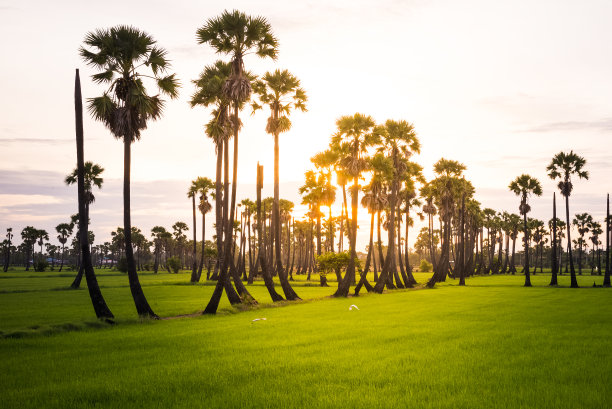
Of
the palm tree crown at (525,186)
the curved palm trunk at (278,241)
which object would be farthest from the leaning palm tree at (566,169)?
the curved palm trunk at (278,241)

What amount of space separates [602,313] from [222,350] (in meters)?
25.5

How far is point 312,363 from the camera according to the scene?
551 inches

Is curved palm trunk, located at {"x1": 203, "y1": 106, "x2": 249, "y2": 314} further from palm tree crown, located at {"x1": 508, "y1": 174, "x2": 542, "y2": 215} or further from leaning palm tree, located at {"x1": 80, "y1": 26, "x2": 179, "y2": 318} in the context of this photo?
palm tree crown, located at {"x1": 508, "y1": 174, "x2": 542, "y2": 215}

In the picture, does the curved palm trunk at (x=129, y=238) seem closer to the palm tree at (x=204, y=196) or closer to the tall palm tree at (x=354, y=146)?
the tall palm tree at (x=354, y=146)

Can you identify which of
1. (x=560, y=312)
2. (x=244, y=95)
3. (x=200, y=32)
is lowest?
(x=560, y=312)

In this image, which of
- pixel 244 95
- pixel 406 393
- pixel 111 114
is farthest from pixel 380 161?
pixel 406 393

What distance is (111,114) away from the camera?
27.2m

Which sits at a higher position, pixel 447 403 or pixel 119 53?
pixel 119 53

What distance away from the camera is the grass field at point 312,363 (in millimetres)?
10438

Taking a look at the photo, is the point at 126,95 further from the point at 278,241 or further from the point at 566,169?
the point at 566,169

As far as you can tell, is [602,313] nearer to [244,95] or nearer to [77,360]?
[244,95]

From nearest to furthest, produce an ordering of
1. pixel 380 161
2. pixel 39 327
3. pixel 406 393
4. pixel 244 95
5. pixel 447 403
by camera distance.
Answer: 1. pixel 447 403
2. pixel 406 393
3. pixel 39 327
4. pixel 244 95
5. pixel 380 161

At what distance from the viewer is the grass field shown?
10.4m

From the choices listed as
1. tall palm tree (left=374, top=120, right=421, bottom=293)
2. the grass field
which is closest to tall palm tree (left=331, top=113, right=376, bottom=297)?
tall palm tree (left=374, top=120, right=421, bottom=293)
